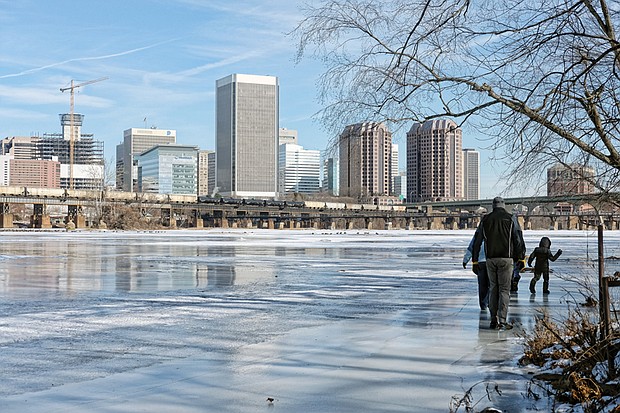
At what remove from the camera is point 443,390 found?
7250 mm

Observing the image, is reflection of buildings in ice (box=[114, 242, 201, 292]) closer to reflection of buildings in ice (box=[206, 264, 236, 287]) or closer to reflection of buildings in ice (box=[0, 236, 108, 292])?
reflection of buildings in ice (box=[206, 264, 236, 287])

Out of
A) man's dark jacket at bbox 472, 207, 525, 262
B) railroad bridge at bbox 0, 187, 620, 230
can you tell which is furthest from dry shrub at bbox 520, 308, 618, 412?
railroad bridge at bbox 0, 187, 620, 230

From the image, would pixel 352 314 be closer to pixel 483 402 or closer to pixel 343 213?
pixel 483 402

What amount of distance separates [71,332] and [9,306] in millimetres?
3704

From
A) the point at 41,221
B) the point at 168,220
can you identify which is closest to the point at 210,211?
the point at 168,220

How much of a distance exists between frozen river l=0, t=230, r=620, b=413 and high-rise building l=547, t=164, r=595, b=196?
1211mm

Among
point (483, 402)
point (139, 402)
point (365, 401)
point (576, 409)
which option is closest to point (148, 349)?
point (139, 402)


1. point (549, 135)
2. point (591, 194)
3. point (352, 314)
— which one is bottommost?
point (352, 314)

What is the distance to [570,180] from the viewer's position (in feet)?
31.2

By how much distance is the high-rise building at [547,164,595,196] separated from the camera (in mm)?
9250

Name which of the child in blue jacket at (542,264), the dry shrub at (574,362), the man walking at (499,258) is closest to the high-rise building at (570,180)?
the man walking at (499,258)

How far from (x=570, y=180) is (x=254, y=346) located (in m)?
4.84

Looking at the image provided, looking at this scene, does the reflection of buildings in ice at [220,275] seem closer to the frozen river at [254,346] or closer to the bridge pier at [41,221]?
the frozen river at [254,346]

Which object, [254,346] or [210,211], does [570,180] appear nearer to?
[254,346]
